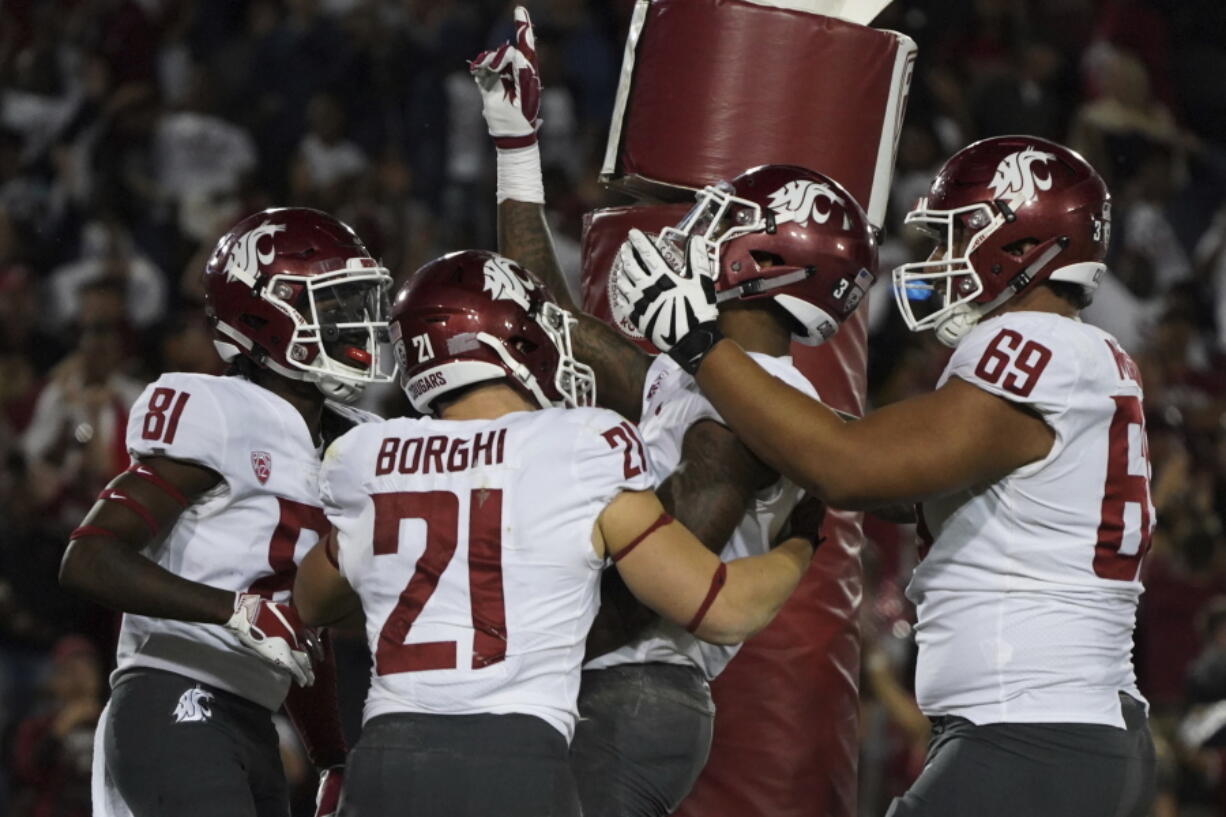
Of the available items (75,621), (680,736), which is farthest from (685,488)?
(75,621)

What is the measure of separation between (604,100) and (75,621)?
173 inches

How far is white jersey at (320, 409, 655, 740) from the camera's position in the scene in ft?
10.6

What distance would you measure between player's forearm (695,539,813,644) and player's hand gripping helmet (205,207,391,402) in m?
1.08

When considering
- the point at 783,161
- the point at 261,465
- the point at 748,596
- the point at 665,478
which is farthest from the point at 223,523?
the point at 783,161

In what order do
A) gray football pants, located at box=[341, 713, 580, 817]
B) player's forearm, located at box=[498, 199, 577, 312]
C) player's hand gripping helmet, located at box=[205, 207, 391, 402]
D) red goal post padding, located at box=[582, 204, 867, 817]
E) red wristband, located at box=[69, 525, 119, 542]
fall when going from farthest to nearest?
player's forearm, located at box=[498, 199, 577, 312] → red goal post padding, located at box=[582, 204, 867, 817] → player's hand gripping helmet, located at box=[205, 207, 391, 402] → red wristband, located at box=[69, 525, 119, 542] → gray football pants, located at box=[341, 713, 580, 817]

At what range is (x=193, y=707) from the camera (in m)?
3.85

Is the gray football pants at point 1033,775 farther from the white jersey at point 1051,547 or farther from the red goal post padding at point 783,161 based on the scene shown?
the red goal post padding at point 783,161

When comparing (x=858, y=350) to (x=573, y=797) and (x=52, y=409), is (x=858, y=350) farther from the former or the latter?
(x=52, y=409)

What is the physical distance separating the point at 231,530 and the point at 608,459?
3.37 ft

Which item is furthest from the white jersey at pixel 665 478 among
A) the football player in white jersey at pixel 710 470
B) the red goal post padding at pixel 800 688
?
the red goal post padding at pixel 800 688

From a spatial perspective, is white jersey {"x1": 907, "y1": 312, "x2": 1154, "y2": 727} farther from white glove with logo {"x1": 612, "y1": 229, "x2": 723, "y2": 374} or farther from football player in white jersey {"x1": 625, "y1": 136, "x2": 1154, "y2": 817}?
white glove with logo {"x1": 612, "y1": 229, "x2": 723, "y2": 374}

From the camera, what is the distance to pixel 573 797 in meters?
3.26

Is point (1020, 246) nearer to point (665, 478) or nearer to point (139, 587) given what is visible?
point (665, 478)

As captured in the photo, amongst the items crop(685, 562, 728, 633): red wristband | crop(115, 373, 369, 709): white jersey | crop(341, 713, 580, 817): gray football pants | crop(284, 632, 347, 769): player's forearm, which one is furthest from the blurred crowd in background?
crop(341, 713, 580, 817): gray football pants
